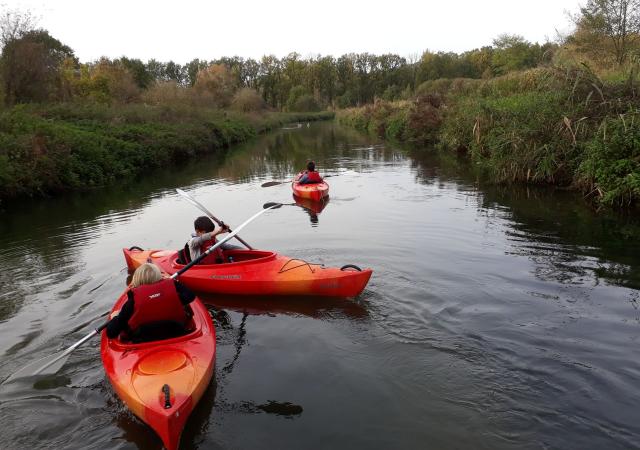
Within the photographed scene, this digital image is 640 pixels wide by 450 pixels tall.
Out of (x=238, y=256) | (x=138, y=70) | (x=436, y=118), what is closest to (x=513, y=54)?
(x=436, y=118)

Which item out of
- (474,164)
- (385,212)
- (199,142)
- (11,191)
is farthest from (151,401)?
(199,142)

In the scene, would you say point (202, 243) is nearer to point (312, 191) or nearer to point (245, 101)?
point (312, 191)

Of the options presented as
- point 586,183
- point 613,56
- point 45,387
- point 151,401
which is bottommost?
point 45,387

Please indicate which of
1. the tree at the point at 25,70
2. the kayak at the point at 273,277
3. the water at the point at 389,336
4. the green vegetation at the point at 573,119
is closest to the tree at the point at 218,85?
the tree at the point at 25,70

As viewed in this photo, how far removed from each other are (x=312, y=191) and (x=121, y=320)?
8.26 m

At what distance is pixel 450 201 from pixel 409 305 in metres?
6.42

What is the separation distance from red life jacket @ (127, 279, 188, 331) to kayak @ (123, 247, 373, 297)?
1945mm

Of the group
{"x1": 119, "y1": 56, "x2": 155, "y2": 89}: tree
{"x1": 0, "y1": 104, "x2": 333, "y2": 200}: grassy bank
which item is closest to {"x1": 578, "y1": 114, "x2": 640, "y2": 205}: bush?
{"x1": 0, "y1": 104, "x2": 333, "y2": 200}: grassy bank

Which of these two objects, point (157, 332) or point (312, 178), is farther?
point (312, 178)

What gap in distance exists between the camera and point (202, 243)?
672cm

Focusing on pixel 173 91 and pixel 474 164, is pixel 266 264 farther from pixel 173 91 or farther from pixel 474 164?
pixel 173 91

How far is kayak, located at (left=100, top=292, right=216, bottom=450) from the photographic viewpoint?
357 cm

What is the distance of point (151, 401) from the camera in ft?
12.0

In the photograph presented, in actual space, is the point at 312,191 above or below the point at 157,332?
above
